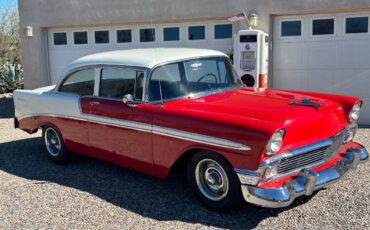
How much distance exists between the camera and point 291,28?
8.63 metres

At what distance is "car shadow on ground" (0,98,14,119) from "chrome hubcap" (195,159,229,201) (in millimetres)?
7663

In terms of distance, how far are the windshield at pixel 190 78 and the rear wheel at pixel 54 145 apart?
1.99 meters

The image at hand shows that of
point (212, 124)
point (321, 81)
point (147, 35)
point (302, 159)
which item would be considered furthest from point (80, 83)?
point (321, 81)

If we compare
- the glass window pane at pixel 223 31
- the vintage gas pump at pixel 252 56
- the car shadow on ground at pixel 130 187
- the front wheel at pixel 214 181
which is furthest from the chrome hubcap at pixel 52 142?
the glass window pane at pixel 223 31

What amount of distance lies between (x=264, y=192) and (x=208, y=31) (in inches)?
241

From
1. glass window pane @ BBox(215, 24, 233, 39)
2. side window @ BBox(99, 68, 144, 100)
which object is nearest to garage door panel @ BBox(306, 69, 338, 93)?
glass window pane @ BBox(215, 24, 233, 39)

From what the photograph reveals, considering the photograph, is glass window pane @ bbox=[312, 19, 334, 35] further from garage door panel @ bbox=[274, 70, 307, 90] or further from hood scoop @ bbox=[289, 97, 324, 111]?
hood scoop @ bbox=[289, 97, 324, 111]

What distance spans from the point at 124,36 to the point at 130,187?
5.98 meters

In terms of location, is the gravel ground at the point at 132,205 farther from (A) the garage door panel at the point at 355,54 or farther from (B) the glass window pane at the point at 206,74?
(A) the garage door panel at the point at 355,54

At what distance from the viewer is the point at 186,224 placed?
408 cm

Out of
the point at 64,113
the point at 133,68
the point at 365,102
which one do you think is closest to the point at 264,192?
the point at 133,68

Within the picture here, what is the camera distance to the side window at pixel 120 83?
4879 mm

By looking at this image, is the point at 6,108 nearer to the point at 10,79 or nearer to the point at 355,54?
the point at 10,79

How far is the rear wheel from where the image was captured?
6.05m
